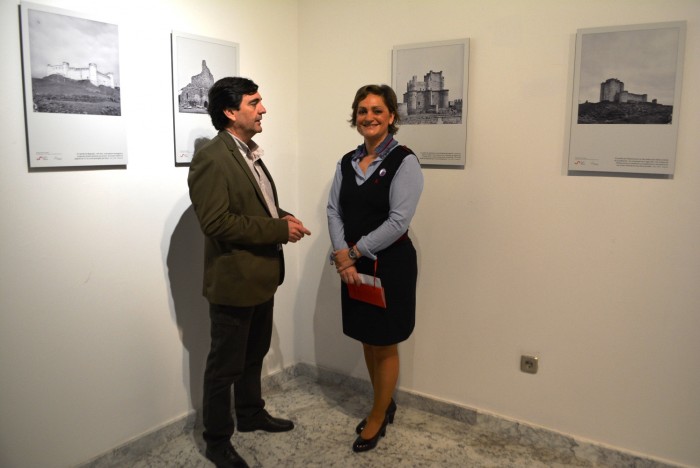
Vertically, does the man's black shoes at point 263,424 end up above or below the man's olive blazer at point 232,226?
below

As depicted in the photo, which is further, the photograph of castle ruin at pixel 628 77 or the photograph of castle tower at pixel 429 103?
the photograph of castle tower at pixel 429 103

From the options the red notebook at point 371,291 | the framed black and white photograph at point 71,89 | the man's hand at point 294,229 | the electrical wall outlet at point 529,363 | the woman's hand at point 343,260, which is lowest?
the electrical wall outlet at point 529,363

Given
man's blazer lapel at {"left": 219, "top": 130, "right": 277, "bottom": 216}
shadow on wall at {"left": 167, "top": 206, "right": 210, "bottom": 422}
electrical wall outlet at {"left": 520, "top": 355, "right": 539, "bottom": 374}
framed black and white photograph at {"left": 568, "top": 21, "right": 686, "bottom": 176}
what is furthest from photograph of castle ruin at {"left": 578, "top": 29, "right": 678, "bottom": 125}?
shadow on wall at {"left": 167, "top": 206, "right": 210, "bottom": 422}

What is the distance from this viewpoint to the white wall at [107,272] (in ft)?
6.66

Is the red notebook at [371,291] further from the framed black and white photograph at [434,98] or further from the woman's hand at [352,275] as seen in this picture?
the framed black and white photograph at [434,98]

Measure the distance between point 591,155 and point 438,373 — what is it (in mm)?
1336

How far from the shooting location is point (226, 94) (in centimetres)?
226

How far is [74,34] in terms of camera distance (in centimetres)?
208

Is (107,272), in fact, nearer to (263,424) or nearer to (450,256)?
(263,424)

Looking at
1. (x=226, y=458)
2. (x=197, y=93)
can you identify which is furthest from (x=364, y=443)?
(x=197, y=93)

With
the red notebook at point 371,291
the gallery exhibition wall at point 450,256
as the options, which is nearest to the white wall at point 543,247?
the gallery exhibition wall at point 450,256

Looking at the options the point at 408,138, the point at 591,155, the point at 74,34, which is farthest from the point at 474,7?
the point at 74,34

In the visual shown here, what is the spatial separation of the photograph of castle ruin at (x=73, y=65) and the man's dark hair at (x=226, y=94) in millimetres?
389

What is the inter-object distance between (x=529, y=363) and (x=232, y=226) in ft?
5.05
